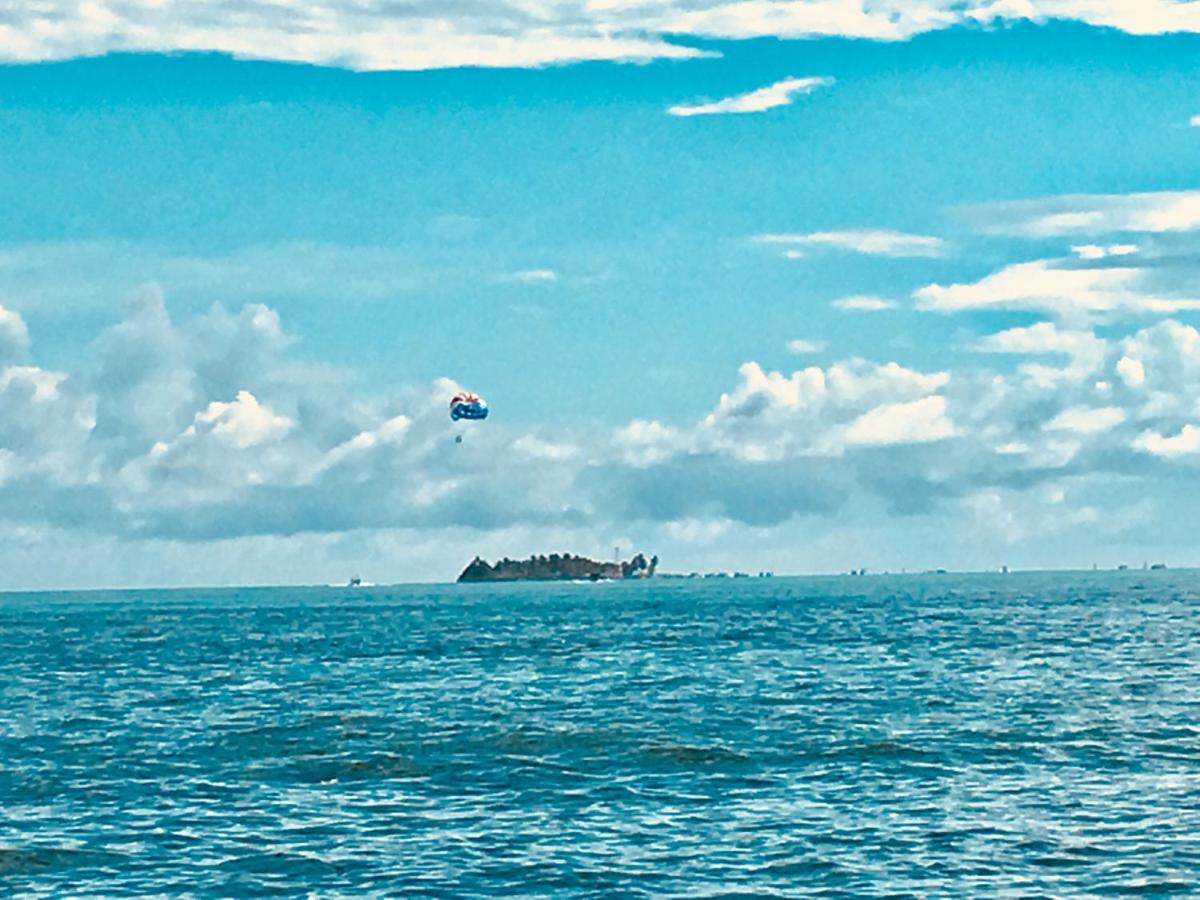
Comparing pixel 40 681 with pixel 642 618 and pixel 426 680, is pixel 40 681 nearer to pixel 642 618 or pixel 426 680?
pixel 426 680

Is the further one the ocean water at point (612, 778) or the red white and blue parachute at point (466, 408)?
the red white and blue parachute at point (466, 408)

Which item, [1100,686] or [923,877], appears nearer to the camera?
[923,877]

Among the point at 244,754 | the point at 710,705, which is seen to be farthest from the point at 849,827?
the point at 710,705

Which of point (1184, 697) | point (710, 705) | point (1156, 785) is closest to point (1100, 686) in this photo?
point (1184, 697)

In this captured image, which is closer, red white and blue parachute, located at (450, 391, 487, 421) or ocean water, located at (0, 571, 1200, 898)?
ocean water, located at (0, 571, 1200, 898)

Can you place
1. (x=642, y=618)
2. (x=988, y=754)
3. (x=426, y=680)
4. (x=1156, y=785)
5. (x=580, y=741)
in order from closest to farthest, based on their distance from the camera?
(x=1156, y=785), (x=988, y=754), (x=580, y=741), (x=426, y=680), (x=642, y=618)

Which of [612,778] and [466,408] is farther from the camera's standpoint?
[466,408]

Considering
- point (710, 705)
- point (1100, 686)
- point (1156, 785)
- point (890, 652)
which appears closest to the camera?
point (1156, 785)
